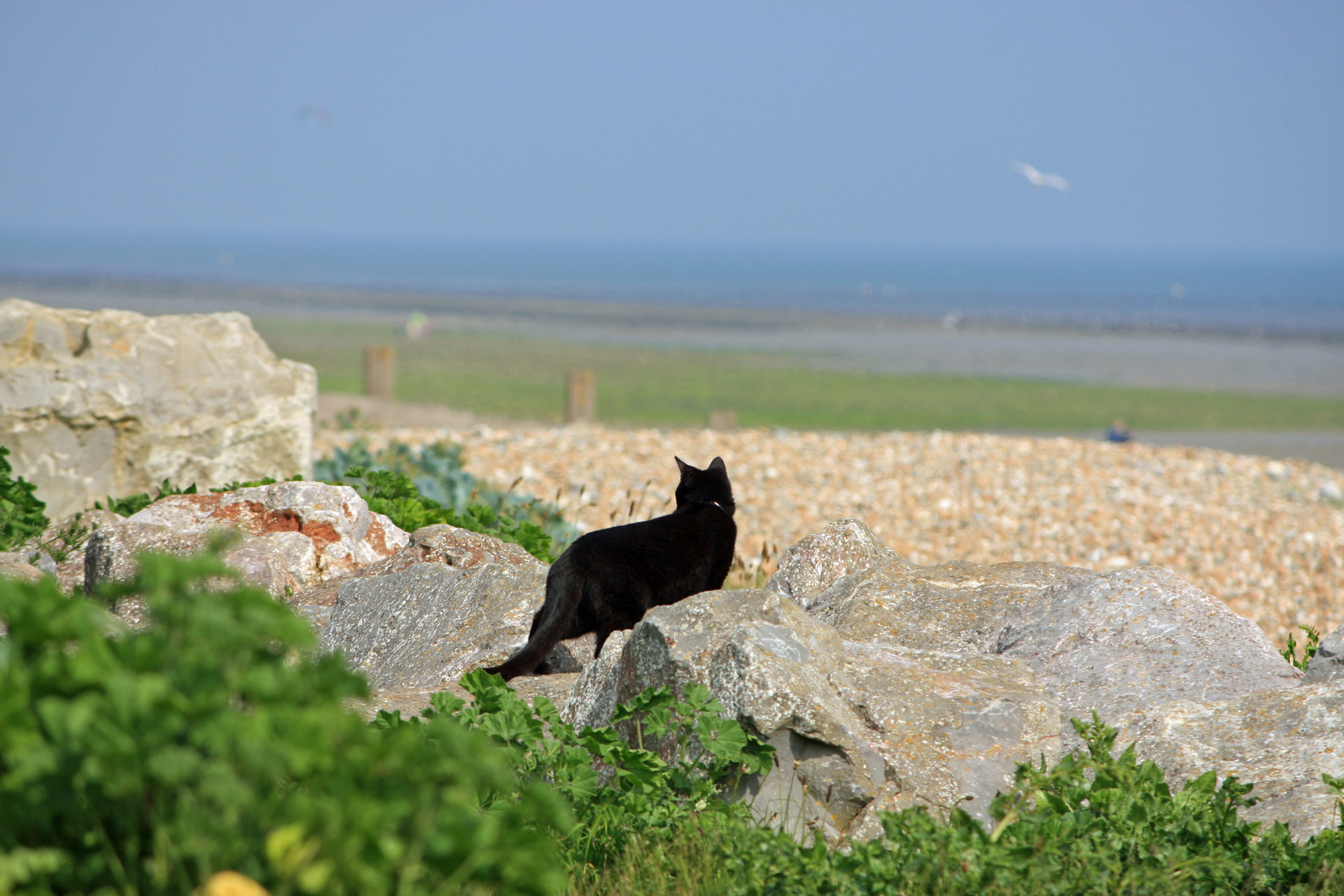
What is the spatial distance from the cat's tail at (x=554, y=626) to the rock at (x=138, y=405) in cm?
378

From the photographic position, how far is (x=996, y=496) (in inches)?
443

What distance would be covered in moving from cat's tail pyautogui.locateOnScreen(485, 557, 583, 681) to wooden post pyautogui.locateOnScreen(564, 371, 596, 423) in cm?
1283

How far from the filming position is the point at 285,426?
24.4ft

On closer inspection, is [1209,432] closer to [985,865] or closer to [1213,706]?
[1213,706]

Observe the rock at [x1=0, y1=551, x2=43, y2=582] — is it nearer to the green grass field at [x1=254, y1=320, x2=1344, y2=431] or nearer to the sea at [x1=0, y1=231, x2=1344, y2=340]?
the green grass field at [x1=254, y1=320, x2=1344, y2=431]

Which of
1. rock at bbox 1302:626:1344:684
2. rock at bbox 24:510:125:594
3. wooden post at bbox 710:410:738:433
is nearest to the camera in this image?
rock at bbox 1302:626:1344:684

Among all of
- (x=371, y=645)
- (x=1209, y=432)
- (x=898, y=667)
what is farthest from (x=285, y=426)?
(x=1209, y=432)

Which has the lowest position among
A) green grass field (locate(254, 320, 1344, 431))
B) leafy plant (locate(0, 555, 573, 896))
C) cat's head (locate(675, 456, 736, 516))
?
green grass field (locate(254, 320, 1344, 431))

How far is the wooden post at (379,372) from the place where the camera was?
1808 cm

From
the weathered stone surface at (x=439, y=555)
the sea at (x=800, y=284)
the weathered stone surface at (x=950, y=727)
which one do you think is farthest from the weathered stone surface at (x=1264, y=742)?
the sea at (x=800, y=284)

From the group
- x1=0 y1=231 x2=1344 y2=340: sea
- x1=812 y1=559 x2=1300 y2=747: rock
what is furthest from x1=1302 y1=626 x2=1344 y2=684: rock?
x1=0 y1=231 x2=1344 y2=340: sea

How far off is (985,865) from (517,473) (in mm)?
8969

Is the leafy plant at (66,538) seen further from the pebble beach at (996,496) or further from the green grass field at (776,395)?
the green grass field at (776,395)

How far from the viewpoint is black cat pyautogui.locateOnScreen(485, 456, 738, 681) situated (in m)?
4.25
